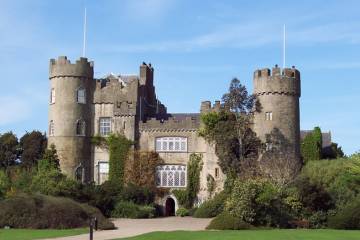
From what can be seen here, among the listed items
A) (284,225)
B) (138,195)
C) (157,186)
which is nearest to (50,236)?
(284,225)

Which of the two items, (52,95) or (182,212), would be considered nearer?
(182,212)

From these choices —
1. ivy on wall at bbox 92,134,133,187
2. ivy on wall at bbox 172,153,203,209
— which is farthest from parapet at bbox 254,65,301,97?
ivy on wall at bbox 92,134,133,187

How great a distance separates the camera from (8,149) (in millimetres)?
70562

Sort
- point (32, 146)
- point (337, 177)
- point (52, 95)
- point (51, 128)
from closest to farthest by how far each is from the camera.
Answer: point (337, 177), point (51, 128), point (52, 95), point (32, 146)

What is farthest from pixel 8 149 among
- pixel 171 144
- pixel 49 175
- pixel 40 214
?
pixel 40 214

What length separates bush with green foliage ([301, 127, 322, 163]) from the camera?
57.2m

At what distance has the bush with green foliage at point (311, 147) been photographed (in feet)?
188

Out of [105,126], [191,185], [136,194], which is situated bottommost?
[136,194]

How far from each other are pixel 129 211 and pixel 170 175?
22.8ft

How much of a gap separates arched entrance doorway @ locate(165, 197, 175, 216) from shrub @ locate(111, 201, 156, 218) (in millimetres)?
4956

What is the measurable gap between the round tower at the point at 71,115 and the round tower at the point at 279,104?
14.8 meters

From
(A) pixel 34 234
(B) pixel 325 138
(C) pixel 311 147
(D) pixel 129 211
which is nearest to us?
(A) pixel 34 234

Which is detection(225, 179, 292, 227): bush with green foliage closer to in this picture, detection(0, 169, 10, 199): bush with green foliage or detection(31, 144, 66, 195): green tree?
detection(31, 144, 66, 195): green tree

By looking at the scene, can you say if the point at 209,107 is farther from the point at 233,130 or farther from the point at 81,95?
the point at 81,95
